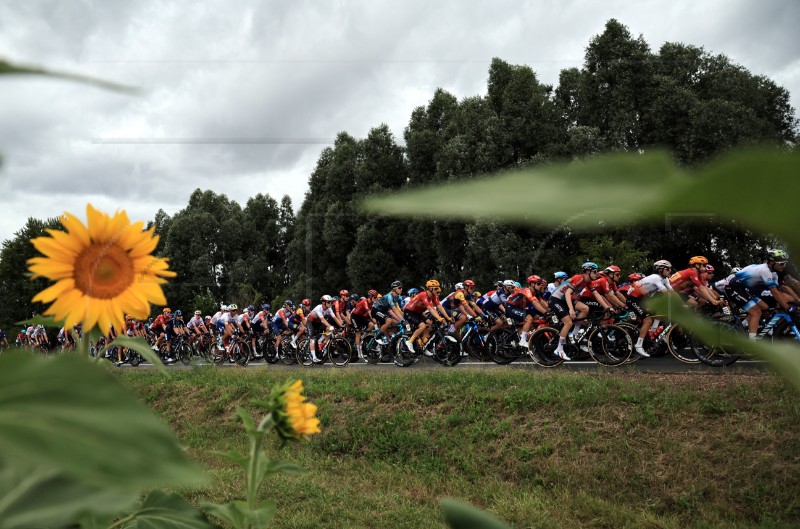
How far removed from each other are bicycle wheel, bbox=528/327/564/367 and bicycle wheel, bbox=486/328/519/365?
61cm

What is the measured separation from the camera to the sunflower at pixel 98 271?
31 cm

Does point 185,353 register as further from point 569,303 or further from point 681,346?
point 681,346

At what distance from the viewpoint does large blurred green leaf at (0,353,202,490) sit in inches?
5.3

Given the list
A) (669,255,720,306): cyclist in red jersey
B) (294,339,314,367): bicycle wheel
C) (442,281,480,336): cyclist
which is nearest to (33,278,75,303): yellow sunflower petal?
(669,255,720,306): cyclist in red jersey

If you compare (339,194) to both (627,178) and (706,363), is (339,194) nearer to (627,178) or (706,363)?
(706,363)

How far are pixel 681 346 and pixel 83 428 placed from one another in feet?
27.7

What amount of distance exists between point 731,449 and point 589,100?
1034 centimetres

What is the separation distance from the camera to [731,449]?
4164mm

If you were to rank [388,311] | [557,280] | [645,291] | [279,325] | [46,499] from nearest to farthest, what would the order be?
[46,499]
[645,291]
[557,280]
[388,311]
[279,325]

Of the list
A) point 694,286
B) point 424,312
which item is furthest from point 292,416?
point 424,312

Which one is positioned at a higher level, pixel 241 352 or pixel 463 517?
pixel 463 517

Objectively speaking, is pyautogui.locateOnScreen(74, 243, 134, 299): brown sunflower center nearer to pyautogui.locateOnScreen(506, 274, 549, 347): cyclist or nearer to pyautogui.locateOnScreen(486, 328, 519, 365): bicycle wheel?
pyautogui.locateOnScreen(506, 274, 549, 347): cyclist

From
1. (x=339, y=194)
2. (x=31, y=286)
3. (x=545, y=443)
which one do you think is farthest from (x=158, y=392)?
(x=339, y=194)

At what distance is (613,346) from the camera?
757 centimetres
